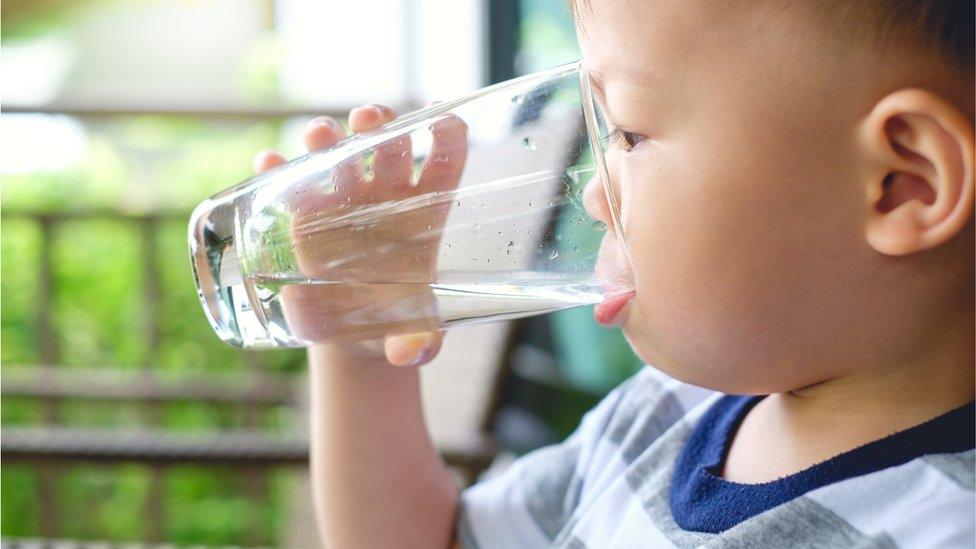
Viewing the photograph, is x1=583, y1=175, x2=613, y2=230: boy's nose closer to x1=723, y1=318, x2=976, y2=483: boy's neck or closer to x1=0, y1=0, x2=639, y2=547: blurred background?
x1=723, y1=318, x2=976, y2=483: boy's neck

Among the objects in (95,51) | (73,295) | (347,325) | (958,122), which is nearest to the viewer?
(958,122)

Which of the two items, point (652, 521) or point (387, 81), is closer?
point (652, 521)

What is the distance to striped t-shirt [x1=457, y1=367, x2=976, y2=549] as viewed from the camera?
0.67 meters

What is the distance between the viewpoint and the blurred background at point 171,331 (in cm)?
290

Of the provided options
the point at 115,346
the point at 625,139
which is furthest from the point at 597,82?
the point at 115,346

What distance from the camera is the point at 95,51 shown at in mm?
6496

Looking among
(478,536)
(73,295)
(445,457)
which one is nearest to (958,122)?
(478,536)

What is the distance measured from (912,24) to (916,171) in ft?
0.28

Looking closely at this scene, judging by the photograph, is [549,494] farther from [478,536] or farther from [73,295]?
[73,295]

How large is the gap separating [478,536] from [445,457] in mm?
520

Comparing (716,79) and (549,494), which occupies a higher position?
(716,79)

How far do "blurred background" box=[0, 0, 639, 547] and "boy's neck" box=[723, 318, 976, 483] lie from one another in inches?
33.6

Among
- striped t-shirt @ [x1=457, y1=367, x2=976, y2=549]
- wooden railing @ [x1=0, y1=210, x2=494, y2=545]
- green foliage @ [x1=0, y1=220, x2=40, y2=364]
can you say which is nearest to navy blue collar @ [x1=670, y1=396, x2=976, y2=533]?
striped t-shirt @ [x1=457, y1=367, x2=976, y2=549]

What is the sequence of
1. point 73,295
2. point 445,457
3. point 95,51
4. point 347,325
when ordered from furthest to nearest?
point 95,51, point 73,295, point 445,457, point 347,325
